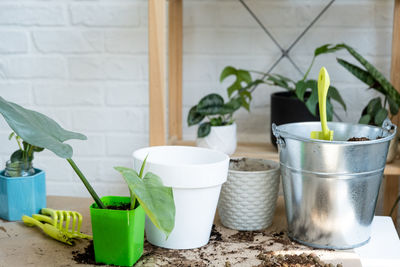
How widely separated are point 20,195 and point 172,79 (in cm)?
64

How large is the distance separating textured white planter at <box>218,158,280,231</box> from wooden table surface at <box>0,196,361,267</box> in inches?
0.8

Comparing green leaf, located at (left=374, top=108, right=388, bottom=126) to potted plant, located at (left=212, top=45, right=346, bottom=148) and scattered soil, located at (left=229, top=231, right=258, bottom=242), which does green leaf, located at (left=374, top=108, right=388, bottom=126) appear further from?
scattered soil, located at (left=229, top=231, right=258, bottom=242)

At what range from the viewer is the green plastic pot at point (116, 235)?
2.80 feet

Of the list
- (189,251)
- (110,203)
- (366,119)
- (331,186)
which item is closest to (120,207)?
(110,203)

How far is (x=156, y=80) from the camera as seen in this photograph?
1.14 meters

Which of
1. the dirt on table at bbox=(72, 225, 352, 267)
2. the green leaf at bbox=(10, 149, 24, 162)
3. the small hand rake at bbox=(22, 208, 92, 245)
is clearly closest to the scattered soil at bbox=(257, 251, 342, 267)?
the dirt on table at bbox=(72, 225, 352, 267)

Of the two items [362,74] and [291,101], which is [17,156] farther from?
[362,74]

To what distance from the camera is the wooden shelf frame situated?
112cm

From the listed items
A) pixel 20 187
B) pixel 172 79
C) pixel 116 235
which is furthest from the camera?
pixel 172 79

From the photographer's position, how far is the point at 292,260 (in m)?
0.89

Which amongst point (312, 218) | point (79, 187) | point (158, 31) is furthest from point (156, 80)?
point (79, 187)

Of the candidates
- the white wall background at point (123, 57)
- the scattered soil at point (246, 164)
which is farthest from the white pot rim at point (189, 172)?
the white wall background at point (123, 57)

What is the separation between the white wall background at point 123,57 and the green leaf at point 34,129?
2.61 ft

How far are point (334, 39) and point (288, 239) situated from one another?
75 centimetres
